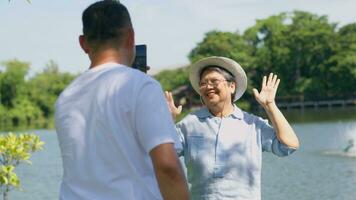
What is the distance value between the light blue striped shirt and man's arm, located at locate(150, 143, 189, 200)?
53.7 inches

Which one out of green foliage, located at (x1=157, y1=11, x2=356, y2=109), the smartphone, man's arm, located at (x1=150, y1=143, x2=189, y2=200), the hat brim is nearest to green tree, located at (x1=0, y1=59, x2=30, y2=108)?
green foliage, located at (x1=157, y1=11, x2=356, y2=109)

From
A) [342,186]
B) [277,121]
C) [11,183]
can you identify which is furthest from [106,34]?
[342,186]

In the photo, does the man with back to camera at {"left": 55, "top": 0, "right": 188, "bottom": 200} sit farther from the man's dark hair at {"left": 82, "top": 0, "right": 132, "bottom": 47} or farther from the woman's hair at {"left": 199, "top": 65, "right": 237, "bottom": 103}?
the woman's hair at {"left": 199, "top": 65, "right": 237, "bottom": 103}

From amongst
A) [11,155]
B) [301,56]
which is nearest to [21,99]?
[301,56]

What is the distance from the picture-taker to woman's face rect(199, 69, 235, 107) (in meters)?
3.50

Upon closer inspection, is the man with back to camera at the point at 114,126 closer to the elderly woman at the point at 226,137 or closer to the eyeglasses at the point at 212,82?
the elderly woman at the point at 226,137

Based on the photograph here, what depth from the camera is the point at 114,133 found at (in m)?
1.98

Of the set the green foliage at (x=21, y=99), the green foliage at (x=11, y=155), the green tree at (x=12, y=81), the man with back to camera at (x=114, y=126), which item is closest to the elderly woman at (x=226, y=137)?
the man with back to camera at (x=114, y=126)

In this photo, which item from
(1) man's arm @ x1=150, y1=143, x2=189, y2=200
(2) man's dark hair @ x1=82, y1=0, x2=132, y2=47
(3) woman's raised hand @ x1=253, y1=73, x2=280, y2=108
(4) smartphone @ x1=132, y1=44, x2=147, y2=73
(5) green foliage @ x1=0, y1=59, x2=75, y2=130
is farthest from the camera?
(5) green foliage @ x1=0, y1=59, x2=75, y2=130

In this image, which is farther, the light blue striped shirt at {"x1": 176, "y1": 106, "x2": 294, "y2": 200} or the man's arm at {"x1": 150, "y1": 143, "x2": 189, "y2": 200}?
the light blue striped shirt at {"x1": 176, "y1": 106, "x2": 294, "y2": 200}

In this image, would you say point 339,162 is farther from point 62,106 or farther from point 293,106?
point 293,106

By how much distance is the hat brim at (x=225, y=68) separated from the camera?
3533 mm

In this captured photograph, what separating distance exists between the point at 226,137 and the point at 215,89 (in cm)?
23

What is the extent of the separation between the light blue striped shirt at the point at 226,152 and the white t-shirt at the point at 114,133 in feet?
4.38
